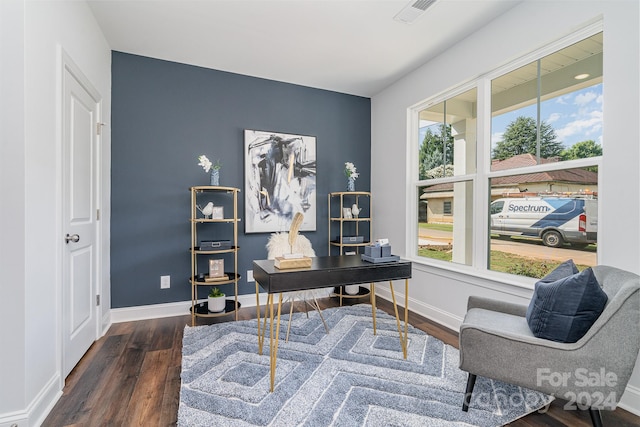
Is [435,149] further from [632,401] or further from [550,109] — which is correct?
[632,401]

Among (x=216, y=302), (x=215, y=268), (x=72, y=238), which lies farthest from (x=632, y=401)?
(x=72, y=238)

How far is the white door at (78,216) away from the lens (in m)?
2.11

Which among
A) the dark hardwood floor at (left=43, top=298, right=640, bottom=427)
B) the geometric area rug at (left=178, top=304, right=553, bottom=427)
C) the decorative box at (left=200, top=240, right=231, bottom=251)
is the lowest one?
the dark hardwood floor at (left=43, top=298, right=640, bottom=427)

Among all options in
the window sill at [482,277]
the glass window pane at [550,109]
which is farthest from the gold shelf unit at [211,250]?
the glass window pane at [550,109]

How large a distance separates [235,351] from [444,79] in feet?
10.6

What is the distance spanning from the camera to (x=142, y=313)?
3.23m

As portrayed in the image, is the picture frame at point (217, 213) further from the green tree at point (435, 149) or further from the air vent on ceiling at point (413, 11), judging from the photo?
the air vent on ceiling at point (413, 11)

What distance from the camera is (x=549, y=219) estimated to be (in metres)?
2.39

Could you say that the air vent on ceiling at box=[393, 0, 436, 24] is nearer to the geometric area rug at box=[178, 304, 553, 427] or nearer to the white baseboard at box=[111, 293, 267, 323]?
the geometric area rug at box=[178, 304, 553, 427]

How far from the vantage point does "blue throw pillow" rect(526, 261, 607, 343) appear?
1500mm

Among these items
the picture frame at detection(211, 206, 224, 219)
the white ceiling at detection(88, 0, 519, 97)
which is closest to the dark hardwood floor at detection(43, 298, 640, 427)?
the picture frame at detection(211, 206, 224, 219)

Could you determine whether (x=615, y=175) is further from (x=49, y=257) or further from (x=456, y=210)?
(x=49, y=257)

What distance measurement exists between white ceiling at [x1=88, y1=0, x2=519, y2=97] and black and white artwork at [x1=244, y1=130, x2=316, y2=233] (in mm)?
802

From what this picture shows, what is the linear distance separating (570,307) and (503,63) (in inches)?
81.6
